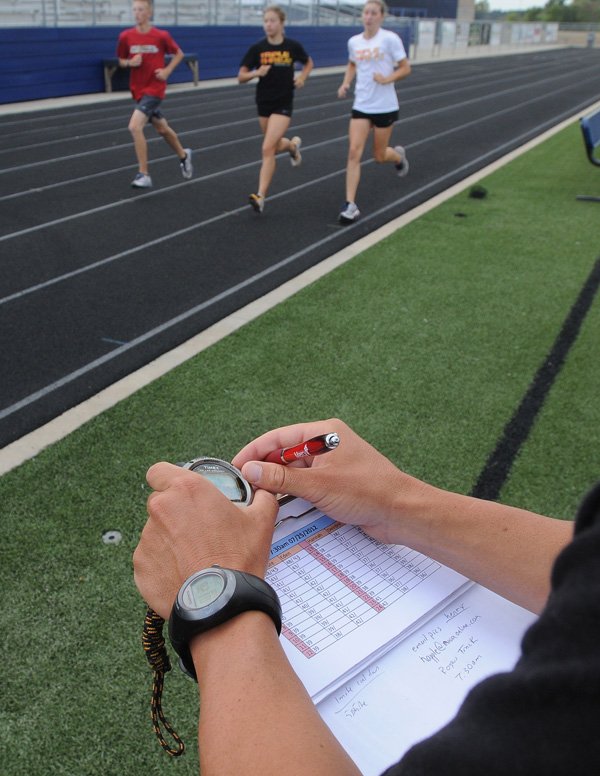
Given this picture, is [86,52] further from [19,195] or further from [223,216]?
[223,216]

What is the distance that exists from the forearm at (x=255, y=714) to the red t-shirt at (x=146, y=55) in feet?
29.3

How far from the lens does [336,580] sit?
114 centimetres

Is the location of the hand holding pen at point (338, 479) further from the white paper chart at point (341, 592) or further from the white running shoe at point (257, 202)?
the white running shoe at point (257, 202)

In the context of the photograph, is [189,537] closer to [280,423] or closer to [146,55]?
[280,423]

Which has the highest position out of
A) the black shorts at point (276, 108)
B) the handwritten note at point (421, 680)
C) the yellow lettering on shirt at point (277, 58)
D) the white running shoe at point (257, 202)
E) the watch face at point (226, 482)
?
the yellow lettering on shirt at point (277, 58)

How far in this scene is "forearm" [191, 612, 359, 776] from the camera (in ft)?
2.61

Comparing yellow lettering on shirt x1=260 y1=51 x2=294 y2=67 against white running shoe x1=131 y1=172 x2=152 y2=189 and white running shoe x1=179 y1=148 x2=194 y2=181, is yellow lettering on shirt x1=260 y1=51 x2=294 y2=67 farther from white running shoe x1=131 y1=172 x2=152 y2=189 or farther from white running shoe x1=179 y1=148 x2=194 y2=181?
white running shoe x1=131 y1=172 x2=152 y2=189

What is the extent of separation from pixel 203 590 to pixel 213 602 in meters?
0.03

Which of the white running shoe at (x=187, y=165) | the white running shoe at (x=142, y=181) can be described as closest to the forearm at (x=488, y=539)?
the white running shoe at (x=142, y=181)

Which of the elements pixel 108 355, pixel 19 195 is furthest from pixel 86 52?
pixel 108 355

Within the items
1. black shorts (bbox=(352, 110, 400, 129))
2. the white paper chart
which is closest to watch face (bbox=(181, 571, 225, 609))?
the white paper chart

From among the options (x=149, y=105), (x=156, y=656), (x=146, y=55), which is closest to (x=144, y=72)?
(x=146, y=55)

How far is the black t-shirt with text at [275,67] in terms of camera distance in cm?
786

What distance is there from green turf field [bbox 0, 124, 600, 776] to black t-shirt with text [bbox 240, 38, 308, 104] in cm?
225
